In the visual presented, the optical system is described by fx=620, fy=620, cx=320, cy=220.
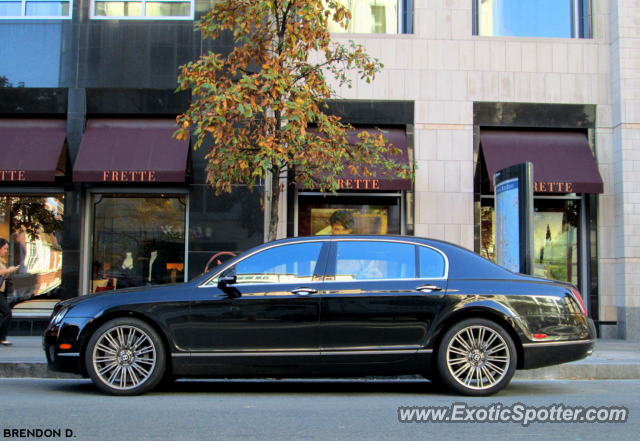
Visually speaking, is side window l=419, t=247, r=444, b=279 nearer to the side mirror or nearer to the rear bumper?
the rear bumper

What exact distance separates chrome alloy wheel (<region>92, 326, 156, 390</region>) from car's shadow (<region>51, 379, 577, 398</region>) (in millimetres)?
304

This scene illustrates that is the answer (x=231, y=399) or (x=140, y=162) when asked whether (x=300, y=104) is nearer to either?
(x=231, y=399)

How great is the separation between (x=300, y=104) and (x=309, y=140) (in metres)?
0.60

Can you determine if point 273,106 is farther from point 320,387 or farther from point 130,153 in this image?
point 130,153

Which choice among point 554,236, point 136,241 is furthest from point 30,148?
point 554,236

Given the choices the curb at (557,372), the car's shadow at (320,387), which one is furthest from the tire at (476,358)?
the curb at (557,372)

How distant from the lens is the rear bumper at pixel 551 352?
5.99 metres

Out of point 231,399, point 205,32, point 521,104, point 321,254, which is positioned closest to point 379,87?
point 521,104

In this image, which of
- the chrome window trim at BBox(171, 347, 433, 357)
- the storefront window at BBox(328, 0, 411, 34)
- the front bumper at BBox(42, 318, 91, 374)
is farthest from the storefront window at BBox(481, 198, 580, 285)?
the front bumper at BBox(42, 318, 91, 374)

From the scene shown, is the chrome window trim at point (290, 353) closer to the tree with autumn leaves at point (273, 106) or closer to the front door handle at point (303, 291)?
the front door handle at point (303, 291)

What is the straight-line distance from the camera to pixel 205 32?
9.11 m

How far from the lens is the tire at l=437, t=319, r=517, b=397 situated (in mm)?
5961

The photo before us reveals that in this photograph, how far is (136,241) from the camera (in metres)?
12.5

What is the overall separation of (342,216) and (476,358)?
6924mm
